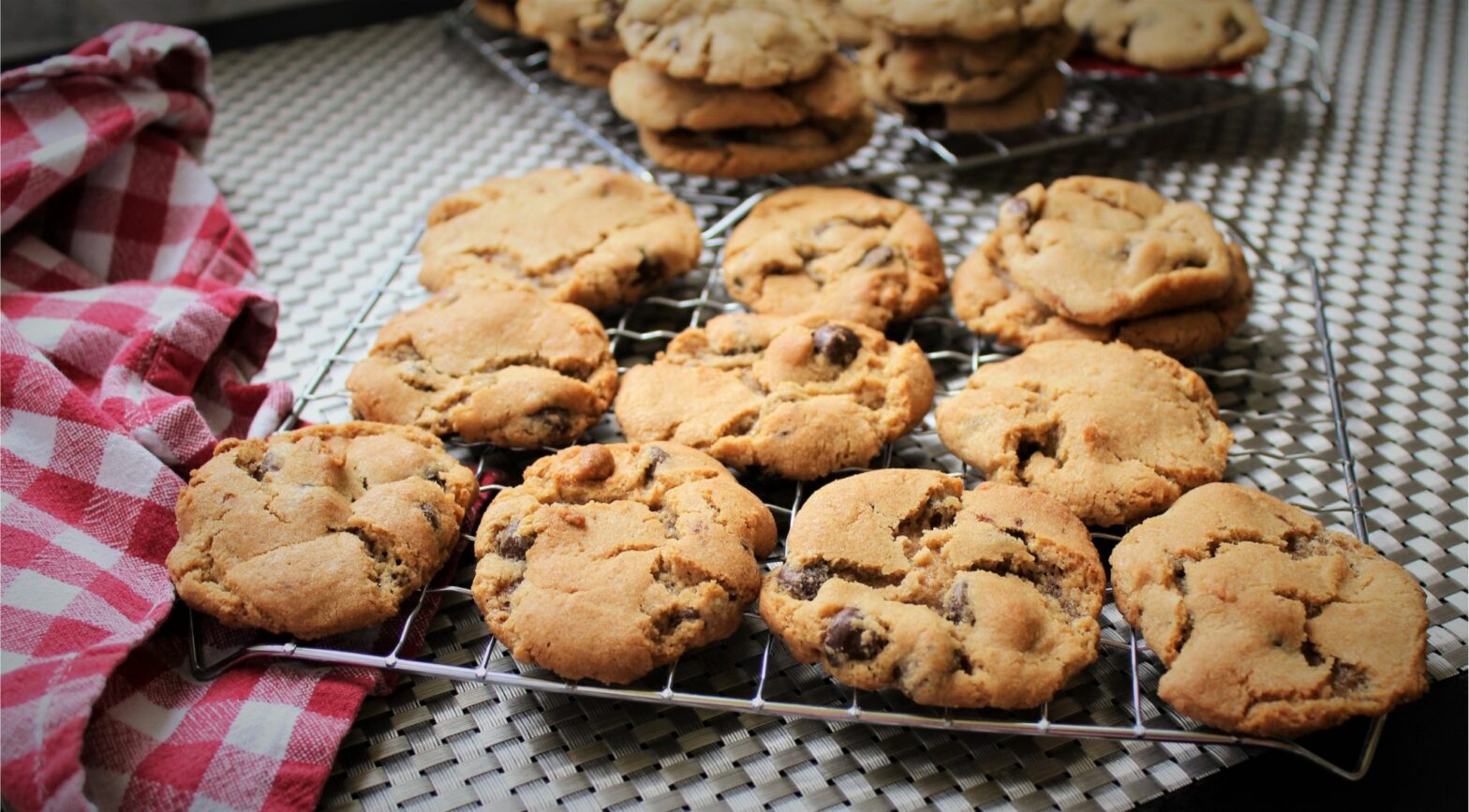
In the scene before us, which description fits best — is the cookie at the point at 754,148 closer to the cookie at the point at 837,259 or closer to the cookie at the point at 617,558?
the cookie at the point at 837,259

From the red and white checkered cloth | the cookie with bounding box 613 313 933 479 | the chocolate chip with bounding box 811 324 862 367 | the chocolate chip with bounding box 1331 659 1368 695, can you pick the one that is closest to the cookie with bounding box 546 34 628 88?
the red and white checkered cloth

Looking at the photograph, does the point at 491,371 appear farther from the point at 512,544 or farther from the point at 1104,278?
the point at 1104,278

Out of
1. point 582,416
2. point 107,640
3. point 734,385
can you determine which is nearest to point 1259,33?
point 734,385

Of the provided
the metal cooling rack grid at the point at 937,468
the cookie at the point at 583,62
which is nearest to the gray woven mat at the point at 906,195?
the metal cooling rack grid at the point at 937,468

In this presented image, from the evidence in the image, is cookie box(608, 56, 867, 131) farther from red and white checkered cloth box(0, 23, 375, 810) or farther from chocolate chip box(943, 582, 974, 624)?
chocolate chip box(943, 582, 974, 624)

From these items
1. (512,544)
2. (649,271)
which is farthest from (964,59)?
(512,544)

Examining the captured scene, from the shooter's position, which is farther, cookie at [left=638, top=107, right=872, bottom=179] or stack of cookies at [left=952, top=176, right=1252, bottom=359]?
cookie at [left=638, top=107, right=872, bottom=179]
